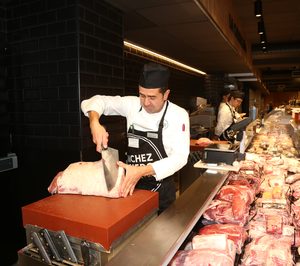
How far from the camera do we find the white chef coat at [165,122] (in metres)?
1.76

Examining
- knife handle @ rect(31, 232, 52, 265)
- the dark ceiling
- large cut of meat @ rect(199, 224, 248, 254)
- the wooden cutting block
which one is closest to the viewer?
the wooden cutting block

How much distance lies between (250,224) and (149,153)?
31.1 inches

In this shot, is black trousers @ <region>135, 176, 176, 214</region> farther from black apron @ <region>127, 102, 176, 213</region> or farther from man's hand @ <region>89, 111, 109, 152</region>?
man's hand @ <region>89, 111, 109, 152</region>

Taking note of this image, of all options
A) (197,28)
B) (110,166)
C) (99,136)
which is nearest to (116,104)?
(99,136)

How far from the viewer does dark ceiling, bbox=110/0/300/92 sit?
3.08 metres

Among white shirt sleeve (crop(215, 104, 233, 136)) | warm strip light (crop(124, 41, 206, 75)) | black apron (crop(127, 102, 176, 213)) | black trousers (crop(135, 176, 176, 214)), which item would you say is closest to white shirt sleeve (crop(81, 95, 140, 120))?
black apron (crop(127, 102, 176, 213))

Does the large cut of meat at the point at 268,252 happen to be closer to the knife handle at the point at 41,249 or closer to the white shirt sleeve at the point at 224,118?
the knife handle at the point at 41,249

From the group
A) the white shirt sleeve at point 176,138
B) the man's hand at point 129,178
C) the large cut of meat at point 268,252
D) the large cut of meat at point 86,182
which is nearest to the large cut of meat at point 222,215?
the large cut of meat at point 268,252

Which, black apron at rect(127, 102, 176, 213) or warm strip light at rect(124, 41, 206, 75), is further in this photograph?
warm strip light at rect(124, 41, 206, 75)

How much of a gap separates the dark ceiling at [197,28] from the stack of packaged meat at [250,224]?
184cm

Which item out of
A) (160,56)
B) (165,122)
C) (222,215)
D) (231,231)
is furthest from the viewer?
(160,56)

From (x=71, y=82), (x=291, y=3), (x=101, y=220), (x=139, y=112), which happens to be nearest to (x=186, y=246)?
(x=101, y=220)

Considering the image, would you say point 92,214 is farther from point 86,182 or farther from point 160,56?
point 160,56

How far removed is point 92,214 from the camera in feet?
3.75
